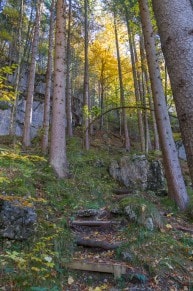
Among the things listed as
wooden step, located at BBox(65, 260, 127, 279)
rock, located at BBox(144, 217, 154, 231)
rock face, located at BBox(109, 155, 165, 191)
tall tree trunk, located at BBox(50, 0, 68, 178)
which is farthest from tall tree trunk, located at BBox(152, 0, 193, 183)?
rock face, located at BBox(109, 155, 165, 191)

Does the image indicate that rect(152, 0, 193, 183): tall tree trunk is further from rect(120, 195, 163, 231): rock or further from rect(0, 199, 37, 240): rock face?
rect(120, 195, 163, 231): rock

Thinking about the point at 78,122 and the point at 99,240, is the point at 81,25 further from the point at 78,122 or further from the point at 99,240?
the point at 99,240

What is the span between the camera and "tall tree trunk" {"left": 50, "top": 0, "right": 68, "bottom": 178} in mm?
8516

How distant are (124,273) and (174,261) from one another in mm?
910

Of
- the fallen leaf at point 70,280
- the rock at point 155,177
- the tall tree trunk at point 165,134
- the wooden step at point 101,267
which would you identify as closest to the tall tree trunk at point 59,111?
the tall tree trunk at point 165,134

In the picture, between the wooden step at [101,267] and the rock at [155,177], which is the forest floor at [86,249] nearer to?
the wooden step at [101,267]

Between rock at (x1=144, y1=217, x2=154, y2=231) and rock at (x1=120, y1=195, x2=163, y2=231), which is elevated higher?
rock at (x1=120, y1=195, x2=163, y2=231)

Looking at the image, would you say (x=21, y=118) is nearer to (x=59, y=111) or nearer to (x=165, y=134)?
(x=59, y=111)

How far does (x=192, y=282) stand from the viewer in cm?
406

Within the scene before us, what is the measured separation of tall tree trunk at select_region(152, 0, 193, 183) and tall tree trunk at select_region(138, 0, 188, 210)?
5.81 metres

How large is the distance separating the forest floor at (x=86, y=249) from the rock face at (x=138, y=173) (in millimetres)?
2414

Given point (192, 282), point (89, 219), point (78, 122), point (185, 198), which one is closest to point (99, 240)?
point (89, 219)

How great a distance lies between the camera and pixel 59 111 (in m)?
8.82

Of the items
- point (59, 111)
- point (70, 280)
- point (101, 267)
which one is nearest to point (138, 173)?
point (59, 111)
